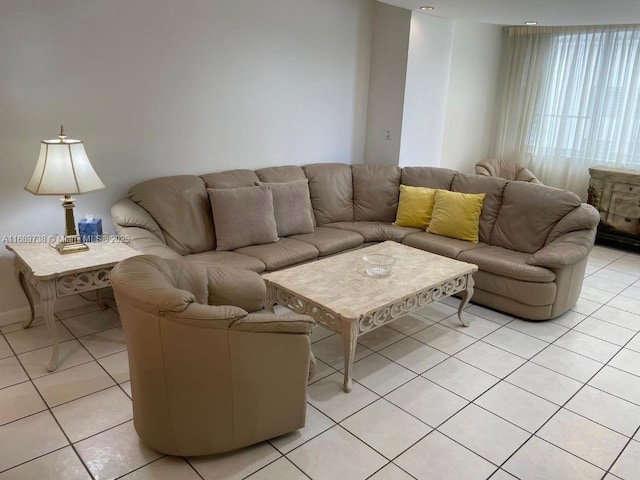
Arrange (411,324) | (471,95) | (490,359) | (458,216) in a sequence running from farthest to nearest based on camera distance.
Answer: (471,95) → (458,216) → (411,324) → (490,359)

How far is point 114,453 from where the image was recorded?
211cm

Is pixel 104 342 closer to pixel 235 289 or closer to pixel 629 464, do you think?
pixel 235 289

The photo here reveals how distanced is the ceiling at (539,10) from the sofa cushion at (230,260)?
2407mm

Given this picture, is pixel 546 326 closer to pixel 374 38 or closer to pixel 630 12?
pixel 630 12

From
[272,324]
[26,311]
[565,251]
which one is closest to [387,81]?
[565,251]

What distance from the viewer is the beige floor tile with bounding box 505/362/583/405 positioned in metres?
2.67

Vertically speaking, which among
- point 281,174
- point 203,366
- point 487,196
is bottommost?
point 203,366

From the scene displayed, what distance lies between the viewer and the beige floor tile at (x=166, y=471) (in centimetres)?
198

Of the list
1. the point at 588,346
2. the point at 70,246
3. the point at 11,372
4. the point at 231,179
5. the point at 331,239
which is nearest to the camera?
the point at 11,372

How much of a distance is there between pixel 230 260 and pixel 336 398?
4.25 ft

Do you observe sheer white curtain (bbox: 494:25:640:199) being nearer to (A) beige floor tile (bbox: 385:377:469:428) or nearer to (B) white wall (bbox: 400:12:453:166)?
(B) white wall (bbox: 400:12:453:166)

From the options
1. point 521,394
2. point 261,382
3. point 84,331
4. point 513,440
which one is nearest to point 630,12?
point 521,394

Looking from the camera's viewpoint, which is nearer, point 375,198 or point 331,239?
point 331,239

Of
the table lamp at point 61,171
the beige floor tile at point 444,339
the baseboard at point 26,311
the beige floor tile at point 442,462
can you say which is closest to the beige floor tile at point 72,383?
→ the table lamp at point 61,171
